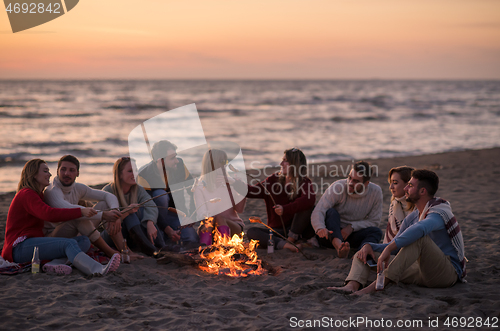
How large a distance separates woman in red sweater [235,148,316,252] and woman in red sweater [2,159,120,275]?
6.49 ft

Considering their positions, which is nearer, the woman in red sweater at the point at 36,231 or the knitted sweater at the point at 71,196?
the woman in red sweater at the point at 36,231

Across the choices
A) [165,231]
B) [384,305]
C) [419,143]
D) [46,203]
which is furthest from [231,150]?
[384,305]

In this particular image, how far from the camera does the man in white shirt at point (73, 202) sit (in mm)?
4590

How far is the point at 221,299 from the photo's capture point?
3.96 metres

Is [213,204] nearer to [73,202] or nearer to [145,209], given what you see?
[145,209]

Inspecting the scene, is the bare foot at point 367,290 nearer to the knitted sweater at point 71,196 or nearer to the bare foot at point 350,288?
the bare foot at point 350,288

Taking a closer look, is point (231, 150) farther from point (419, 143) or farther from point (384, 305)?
point (384, 305)

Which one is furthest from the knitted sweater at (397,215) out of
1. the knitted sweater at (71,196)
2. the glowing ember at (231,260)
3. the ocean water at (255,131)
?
the ocean water at (255,131)

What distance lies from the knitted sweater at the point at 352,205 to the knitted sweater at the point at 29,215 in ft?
9.27

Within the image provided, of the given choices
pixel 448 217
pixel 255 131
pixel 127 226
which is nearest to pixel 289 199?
pixel 127 226

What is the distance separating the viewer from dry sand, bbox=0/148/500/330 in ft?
11.4

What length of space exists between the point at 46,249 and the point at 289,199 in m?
2.91

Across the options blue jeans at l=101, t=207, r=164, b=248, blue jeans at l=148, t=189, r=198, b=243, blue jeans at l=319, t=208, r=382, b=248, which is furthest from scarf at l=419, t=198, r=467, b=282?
blue jeans at l=101, t=207, r=164, b=248

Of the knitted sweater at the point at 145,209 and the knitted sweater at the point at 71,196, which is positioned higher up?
the knitted sweater at the point at 71,196
